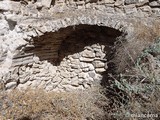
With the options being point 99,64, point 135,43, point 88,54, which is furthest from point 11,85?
point 135,43

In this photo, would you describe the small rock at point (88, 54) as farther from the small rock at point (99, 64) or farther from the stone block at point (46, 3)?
the stone block at point (46, 3)

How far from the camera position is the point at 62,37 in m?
4.77

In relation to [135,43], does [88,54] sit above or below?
below

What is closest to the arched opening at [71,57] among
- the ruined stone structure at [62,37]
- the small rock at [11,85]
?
the ruined stone structure at [62,37]

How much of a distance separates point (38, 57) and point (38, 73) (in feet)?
1.19

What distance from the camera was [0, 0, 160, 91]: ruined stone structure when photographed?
406cm

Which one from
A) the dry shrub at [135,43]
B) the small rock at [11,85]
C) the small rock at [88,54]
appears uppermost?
the dry shrub at [135,43]

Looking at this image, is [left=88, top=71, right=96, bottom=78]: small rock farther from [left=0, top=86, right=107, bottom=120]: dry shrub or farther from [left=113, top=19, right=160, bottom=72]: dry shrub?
[left=113, top=19, right=160, bottom=72]: dry shrub

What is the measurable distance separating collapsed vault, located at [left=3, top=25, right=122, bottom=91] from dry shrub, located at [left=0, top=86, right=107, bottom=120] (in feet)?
1.41

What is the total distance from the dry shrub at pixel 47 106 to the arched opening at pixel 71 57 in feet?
1.61

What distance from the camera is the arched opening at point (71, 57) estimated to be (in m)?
4.54

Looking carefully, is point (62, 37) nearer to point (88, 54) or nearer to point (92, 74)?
point (88, 54)

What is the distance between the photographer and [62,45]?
16.6 ft

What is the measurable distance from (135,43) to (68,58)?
1.91 m
